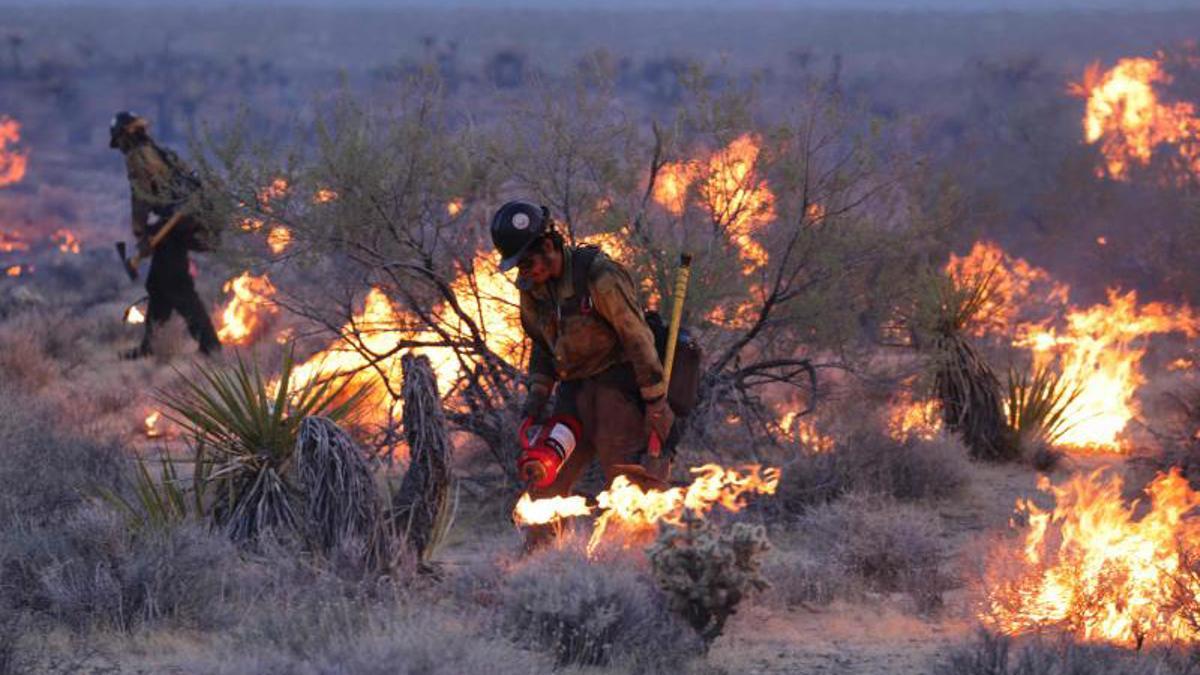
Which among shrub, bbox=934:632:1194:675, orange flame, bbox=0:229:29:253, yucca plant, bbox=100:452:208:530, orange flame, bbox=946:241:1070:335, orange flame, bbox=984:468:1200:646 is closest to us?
shrub, bbox=934:632:1194:675

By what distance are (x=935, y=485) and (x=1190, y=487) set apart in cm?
161

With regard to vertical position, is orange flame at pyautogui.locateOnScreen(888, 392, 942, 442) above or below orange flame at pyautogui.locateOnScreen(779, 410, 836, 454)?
above

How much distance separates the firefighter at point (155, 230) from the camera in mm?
14180

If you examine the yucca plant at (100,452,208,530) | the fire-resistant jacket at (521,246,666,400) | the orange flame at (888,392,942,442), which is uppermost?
the fire-resistant jacket at (521,246,666,400)

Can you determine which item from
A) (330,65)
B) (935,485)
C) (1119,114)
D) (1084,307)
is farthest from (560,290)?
(330,65)

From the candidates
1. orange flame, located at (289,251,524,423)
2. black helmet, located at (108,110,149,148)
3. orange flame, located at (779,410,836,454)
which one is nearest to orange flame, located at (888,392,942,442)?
orange flame, located at (779,410,836,454)

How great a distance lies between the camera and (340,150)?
32.7ft

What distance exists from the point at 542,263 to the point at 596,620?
1.62 meters

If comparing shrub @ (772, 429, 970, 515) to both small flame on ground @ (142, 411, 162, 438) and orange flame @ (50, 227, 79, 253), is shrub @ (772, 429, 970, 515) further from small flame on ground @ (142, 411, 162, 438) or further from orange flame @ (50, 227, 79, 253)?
orange flame @ (50, 227, 79, 253)

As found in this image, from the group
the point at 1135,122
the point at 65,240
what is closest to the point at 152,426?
the point at 1135,122

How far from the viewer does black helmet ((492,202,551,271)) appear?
6.71 metres

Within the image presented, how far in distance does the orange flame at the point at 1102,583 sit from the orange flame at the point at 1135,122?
1537 cm

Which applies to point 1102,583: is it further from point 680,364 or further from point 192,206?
point 192,206

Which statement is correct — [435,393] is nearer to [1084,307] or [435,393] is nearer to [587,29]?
[1084,307]
